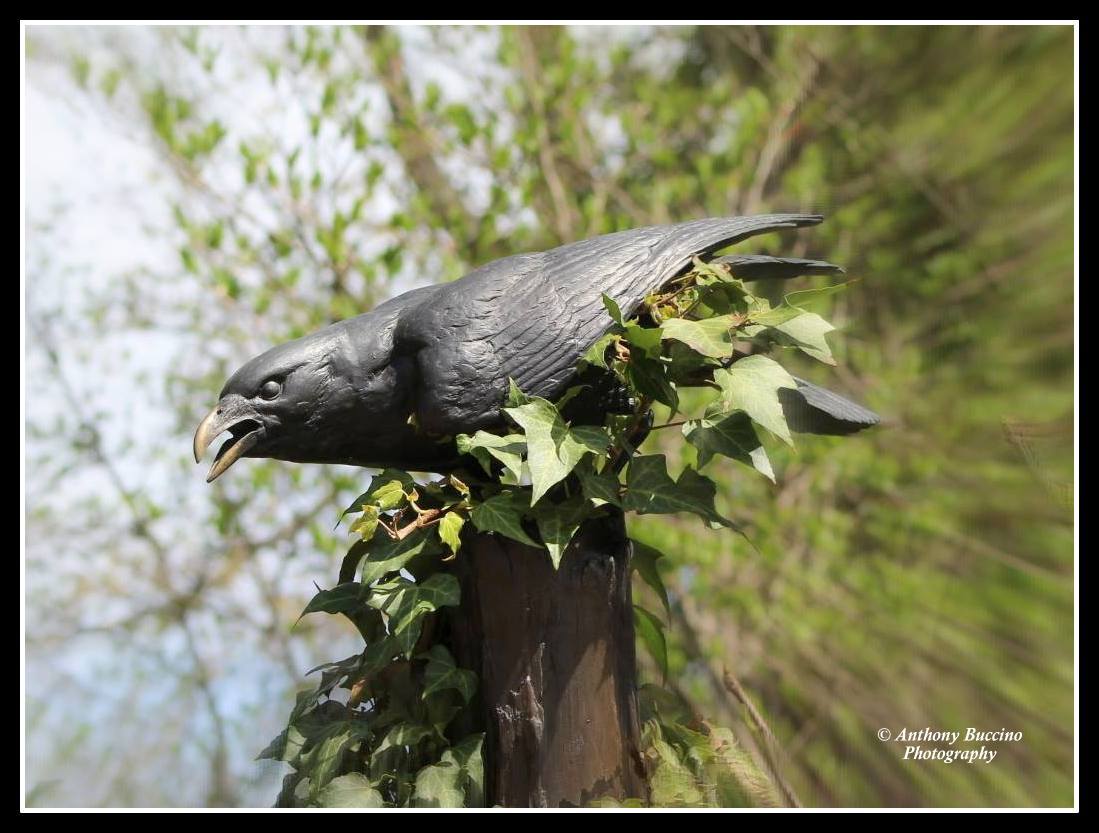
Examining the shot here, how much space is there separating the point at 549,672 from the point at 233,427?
478 millimetres

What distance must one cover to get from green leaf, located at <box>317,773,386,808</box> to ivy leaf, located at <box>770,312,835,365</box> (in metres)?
0.72

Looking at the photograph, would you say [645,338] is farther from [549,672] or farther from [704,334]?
[549,672]

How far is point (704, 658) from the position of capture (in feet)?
8.77

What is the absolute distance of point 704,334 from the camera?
112 centimetres

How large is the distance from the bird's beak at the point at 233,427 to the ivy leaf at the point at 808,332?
0.63 metres

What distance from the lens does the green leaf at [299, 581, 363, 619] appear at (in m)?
1.24

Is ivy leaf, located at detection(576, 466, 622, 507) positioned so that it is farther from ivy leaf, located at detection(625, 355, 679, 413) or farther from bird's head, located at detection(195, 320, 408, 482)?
bird's head, located at detection(195, 320, 408, 482)

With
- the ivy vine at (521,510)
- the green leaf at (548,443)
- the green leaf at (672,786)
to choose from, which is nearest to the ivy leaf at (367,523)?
the ivy vine at (521,510)

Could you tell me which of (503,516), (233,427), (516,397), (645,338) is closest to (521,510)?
(503,516)

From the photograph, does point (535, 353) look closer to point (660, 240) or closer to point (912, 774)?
point (660, 240)

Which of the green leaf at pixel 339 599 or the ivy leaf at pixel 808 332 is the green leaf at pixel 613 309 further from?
the green leaf at pixel 339 599

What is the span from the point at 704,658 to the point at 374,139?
5.31ft

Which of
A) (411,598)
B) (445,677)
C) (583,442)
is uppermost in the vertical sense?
(583,442)
